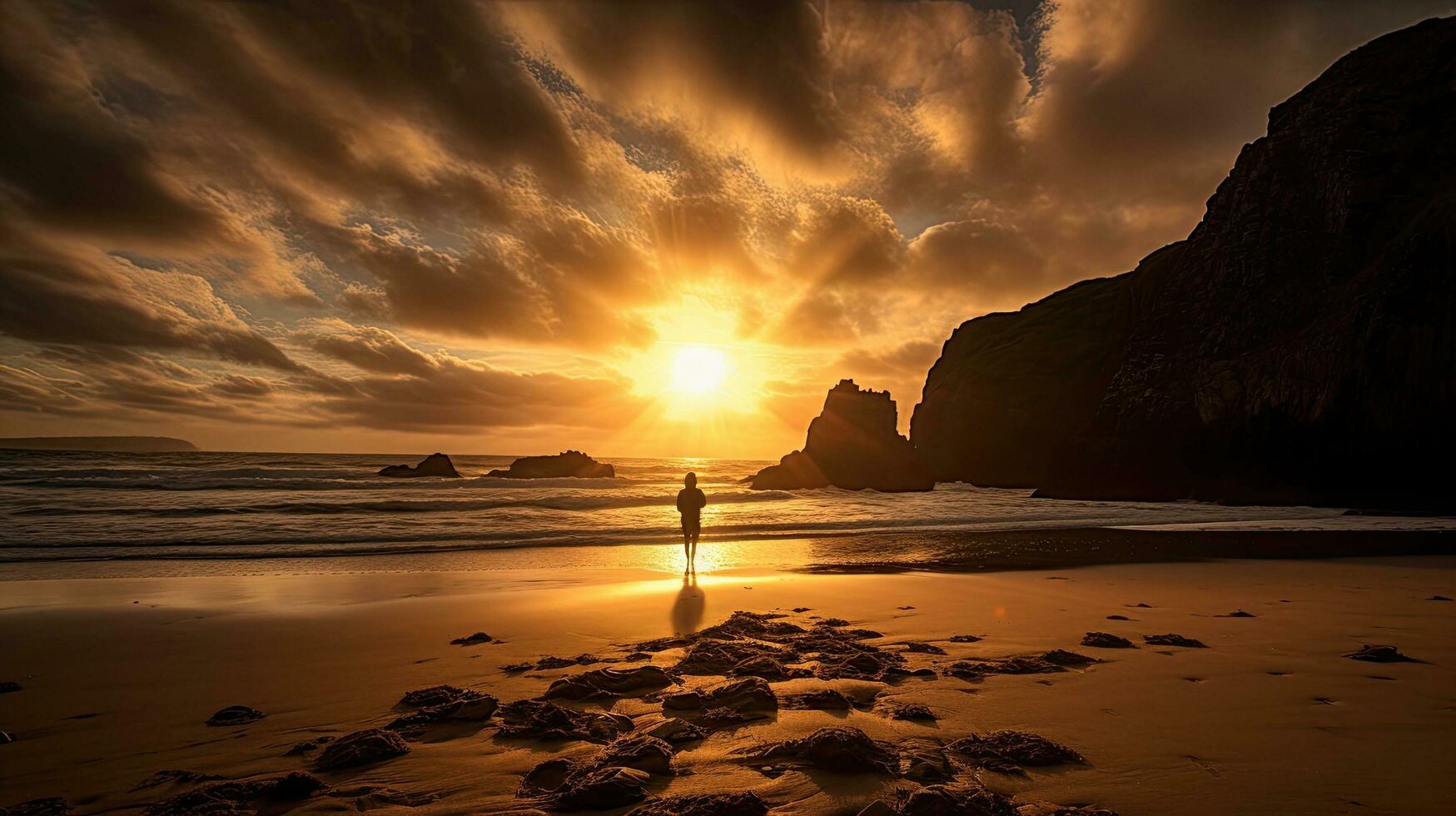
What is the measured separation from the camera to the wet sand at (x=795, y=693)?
120 inches

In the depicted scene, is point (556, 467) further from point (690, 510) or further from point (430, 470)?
point (690, 510)

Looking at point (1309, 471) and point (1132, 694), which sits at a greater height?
point (1309, 471)

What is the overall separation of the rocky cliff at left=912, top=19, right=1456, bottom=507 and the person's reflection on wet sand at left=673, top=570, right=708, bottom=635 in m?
31.2

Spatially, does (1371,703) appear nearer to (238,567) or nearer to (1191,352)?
(238,567)

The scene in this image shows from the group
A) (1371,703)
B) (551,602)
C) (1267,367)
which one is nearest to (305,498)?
(551,602)

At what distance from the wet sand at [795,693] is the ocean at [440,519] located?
8.64m

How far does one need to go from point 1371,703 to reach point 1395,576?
31.5ft

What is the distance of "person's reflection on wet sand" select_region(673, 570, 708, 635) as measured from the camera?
714cm

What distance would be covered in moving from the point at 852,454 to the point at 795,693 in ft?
150

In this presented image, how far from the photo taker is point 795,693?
14.5 ft

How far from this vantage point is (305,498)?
32.2 meters

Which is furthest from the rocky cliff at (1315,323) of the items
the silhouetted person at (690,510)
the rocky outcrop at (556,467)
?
the rocky outcrop at (556,467)

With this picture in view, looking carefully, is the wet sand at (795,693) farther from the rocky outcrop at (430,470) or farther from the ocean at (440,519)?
the rocky outcrop at (430,470)

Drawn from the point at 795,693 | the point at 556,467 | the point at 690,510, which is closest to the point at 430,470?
the point at 556,467
